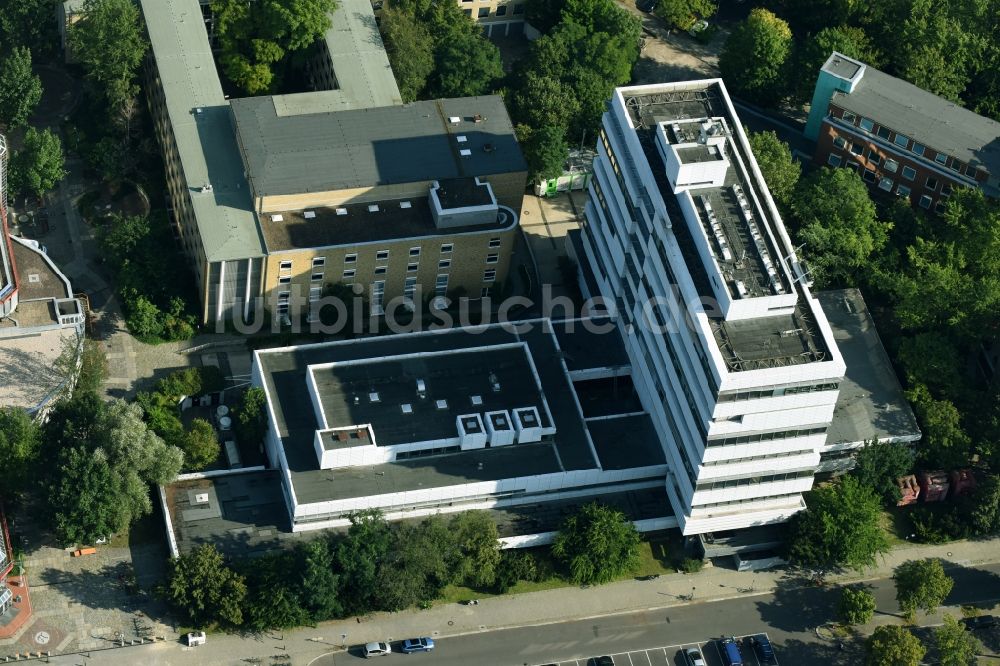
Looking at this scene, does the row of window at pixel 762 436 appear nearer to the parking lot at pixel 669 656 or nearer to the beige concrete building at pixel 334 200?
the parking lot at pixel 669 656

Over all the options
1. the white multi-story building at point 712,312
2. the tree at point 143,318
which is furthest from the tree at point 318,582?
the white multi-story building at point 712,312

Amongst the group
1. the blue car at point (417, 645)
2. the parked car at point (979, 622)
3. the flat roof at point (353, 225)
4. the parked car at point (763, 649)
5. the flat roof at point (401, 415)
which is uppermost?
the flat roof at point (353, 225)

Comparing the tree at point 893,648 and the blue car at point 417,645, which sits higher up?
the blue car at point 417,645

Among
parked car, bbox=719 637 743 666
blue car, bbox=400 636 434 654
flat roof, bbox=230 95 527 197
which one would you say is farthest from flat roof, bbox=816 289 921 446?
blue car, bbox=400 636 434 654

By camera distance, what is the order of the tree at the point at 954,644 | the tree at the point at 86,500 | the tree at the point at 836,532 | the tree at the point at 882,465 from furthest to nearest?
→ the tree at the point at 882,465, the tree at the point at 836,532, the tree at the point at 954,644, the tree at the point at 86,500

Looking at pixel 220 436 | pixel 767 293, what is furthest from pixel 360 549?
pixel 767 293

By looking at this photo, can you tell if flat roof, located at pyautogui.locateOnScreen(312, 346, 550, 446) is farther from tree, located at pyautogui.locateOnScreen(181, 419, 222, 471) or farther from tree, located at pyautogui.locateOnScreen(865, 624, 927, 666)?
tree, located at pyautogui.locateOnScreen(865, 624, 927, 666)

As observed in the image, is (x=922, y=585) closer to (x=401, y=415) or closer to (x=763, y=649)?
(x=763, y=649)

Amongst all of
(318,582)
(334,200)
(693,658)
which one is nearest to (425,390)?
(318,582)
